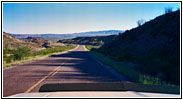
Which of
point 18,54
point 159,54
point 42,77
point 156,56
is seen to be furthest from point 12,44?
point 42,77

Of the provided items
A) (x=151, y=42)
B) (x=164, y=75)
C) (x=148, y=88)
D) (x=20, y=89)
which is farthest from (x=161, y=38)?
(x=148, y=88)

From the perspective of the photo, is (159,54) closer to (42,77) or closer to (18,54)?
(42,77)

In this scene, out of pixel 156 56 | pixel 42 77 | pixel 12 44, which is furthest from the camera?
pixel 12 44

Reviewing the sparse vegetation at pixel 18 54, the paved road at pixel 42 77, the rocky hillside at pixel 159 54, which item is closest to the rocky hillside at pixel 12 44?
the sparse vegetation at pixel 18 54

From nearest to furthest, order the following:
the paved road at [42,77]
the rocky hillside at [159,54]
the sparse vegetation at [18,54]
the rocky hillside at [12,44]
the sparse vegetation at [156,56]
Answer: the paved road at [42,77], the sparse vegetation at [156,56], the rocky hillside at [159,54], the sparse vegetation at [18,54], the rocky hillside at [12,44]

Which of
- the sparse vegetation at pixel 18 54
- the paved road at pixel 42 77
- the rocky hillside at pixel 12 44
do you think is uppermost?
the rocky hillside at pixel 12 44

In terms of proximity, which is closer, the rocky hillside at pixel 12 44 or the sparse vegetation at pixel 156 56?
the sparse vegetation at pixel 156 56

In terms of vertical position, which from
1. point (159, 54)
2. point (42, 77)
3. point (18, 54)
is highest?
point (159, 54)

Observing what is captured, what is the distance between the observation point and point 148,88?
20.5ft

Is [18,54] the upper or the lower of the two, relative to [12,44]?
lower

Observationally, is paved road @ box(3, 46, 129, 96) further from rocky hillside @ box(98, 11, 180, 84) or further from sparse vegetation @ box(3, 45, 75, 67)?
sparse vegetation @ box(3, 45, 75, 67)

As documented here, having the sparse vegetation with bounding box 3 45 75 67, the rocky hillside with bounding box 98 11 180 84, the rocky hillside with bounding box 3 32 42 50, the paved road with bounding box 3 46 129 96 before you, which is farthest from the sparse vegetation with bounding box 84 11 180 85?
the rocky hillside with bounding box 3 32 42 50

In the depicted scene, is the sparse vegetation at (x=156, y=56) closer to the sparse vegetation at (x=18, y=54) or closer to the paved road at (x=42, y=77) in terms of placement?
the paved road at (x=42, y=77)

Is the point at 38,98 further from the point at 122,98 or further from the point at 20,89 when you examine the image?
the point at 20,89
